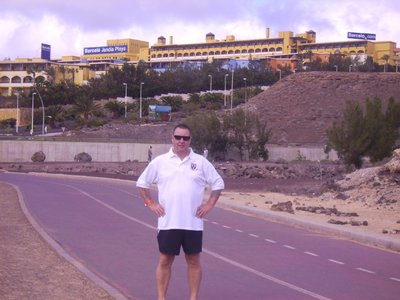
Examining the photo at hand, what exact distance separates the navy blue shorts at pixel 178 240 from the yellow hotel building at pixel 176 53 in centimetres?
12921

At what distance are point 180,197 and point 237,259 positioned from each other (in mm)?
5691

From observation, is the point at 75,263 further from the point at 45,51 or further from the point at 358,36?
the point at 358,36

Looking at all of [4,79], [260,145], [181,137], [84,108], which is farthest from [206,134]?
[4,79]

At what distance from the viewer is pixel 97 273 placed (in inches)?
436

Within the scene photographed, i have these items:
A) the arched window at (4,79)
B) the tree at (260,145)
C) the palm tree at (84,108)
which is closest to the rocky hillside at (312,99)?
the tree at (260,145)

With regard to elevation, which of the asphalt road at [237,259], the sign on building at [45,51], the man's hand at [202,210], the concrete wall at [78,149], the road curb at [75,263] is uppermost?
the sign on building at [45,51]

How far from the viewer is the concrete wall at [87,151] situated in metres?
66.7

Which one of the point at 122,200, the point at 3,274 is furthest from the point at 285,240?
the point at 122,200

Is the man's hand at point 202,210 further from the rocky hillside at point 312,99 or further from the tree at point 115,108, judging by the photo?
the tree at point 115,108

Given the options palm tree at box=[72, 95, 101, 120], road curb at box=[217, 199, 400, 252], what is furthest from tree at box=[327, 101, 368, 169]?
palm tree at box=[72, 95, 101, 120]

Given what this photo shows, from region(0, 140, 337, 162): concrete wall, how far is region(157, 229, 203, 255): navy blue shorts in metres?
58.1

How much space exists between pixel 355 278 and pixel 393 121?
38.2 m

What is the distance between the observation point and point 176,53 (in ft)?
627

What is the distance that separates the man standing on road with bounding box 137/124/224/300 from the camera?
7.62 meters
